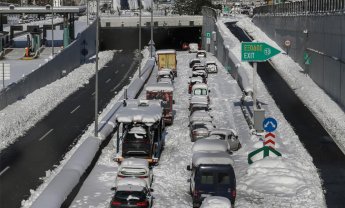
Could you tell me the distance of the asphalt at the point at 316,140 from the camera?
2973cm

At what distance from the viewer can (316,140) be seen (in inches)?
1548

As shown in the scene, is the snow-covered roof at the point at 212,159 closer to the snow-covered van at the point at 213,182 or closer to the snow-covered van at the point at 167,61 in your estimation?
the snow-covered van at the point at 213,182

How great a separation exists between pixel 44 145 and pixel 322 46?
29496 mm

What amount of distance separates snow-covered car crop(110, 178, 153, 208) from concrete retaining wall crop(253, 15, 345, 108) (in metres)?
26.2

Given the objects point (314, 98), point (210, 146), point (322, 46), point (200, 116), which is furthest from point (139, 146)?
point (322, 46)

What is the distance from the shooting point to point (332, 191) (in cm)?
2920

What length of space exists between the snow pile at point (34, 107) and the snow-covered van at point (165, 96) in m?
9.27

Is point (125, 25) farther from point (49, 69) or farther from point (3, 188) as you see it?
point (3, 188)

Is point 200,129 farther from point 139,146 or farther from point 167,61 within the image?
point 167,61

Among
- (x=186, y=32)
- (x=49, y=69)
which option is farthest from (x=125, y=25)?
(x=49, y=69)

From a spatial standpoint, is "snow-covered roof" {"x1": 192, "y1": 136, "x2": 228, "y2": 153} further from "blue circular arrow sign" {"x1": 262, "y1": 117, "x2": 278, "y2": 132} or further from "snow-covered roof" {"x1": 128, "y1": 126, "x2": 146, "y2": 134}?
"snow-covered roof" {"x1": 128, "y1": 126, "x2": 146, "y2": 134}

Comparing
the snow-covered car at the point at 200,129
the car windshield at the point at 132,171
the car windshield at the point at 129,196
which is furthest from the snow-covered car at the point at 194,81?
the car windshield at the point at 129,196

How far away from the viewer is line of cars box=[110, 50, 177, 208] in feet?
82.2

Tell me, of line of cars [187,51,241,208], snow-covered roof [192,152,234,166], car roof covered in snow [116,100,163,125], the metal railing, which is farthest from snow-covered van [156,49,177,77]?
snow-covered roof [192,152,234,166]
